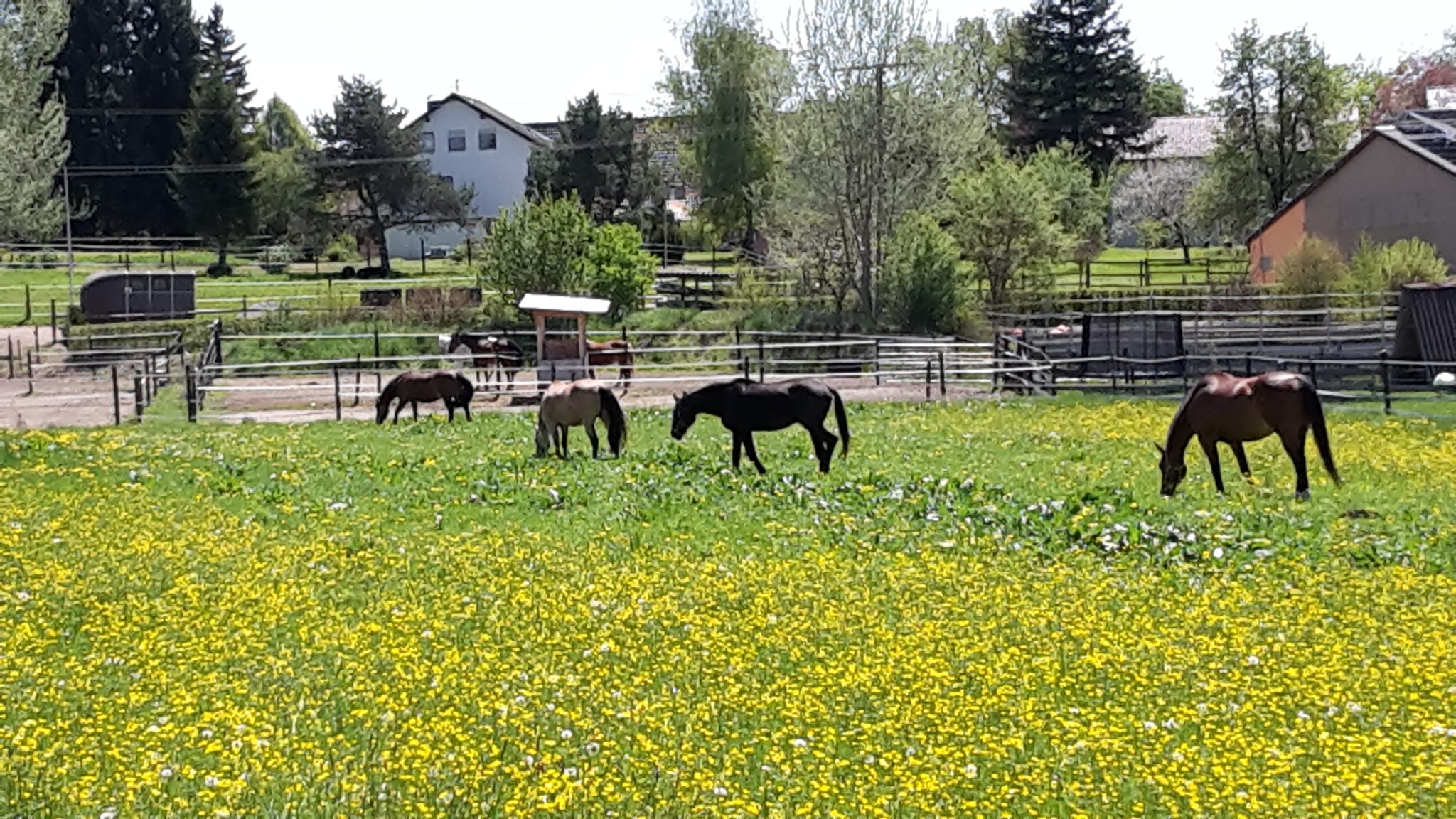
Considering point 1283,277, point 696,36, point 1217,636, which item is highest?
point 696,36

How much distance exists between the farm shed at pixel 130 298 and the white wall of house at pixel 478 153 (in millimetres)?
35739

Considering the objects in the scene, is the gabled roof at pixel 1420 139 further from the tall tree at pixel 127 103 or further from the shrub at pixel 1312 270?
the tall tree at pixel 127 103

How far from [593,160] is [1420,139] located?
1580 inches

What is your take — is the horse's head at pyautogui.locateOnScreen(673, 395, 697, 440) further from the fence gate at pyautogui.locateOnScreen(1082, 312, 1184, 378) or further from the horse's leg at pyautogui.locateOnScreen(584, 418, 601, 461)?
the fence gate at pyautogui.locateOnScreen(1082, 312, 1184, 378)

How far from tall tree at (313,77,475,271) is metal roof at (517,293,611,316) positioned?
40177 mm

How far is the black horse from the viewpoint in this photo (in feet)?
57.5

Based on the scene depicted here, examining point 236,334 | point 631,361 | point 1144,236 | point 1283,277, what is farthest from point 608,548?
point 1144,236

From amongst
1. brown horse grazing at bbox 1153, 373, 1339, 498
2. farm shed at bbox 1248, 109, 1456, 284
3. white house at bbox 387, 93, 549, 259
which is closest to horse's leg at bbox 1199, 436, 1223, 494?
brown horse grazing at bbox 1153, 373, 1339, 498

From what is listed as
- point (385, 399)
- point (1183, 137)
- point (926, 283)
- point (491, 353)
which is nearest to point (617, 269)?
point (926, 283)

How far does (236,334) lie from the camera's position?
46406mm

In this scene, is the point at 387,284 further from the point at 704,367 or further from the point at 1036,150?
the point at 1036,150

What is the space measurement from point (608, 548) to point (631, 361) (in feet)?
79.3

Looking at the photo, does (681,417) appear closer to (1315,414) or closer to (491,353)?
(1315,414)

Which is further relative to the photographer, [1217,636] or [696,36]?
[696,36]
